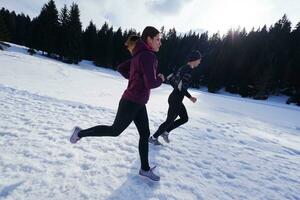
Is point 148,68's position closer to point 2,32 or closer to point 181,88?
point 181,88

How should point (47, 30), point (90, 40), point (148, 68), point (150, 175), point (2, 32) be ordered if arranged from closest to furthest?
point (148, 68) < point (150, 175) < point (47, 30) < point (2, 32) < point (90, 40)

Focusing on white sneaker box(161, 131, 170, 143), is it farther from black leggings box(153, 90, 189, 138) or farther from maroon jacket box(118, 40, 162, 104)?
maroon jacket box(118, 40, 162, 104)

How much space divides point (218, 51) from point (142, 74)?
5628 cm

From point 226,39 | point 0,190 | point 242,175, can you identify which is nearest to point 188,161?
point 242,175

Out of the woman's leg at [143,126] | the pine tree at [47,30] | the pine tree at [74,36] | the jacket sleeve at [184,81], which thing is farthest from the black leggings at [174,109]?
the pine tree at [47,30]

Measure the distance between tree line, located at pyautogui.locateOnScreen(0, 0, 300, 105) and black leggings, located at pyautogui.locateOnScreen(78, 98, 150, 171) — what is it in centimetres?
4246

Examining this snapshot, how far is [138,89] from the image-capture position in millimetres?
2906

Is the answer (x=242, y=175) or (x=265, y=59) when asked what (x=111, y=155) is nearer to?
(x=242, y=175)

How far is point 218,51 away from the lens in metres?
55.3

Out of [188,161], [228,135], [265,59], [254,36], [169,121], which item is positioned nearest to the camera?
[188,161]

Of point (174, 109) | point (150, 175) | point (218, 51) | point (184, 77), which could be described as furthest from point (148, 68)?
point (218, 51)

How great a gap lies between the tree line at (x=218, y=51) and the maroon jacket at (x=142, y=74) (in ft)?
140

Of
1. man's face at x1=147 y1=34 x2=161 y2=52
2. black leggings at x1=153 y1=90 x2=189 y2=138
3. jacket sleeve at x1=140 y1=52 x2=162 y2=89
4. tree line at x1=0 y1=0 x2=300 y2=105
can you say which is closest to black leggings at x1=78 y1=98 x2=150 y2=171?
jacket sleeve at x1=140 y1=52 x2=162 y2=89

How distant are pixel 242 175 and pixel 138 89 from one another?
255 centimetres
